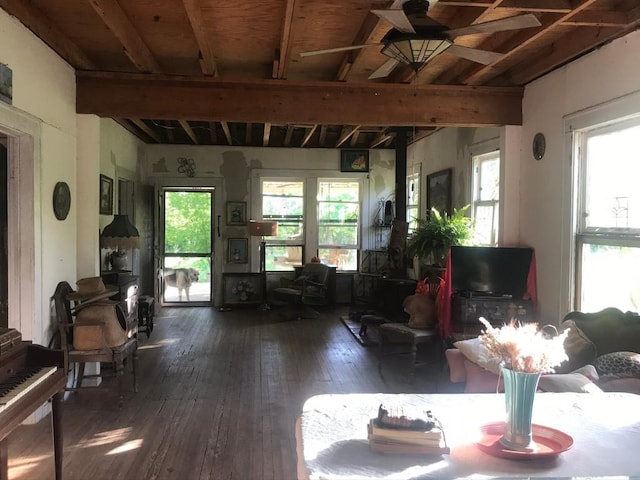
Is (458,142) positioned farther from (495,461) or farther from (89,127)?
(495,461)

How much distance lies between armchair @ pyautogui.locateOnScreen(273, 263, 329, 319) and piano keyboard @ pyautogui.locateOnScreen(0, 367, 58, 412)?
564 cm

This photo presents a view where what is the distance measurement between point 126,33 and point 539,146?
352 cm

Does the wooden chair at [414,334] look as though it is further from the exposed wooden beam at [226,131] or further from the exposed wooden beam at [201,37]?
the exposed wooden beam at [226,131]

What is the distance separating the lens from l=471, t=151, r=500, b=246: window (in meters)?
5.82

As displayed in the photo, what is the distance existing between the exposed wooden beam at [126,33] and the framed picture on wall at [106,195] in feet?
7.55

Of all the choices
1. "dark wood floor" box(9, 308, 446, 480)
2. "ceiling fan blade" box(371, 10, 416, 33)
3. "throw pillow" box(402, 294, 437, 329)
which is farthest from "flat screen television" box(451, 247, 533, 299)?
"ceiling fan blade" box(371, 10, 416, 33)

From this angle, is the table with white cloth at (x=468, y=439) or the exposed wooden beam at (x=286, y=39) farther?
the exposed wooden beam at (x=286, y=39)

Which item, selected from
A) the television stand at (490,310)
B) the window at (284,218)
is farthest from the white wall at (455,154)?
the window at (284,218)

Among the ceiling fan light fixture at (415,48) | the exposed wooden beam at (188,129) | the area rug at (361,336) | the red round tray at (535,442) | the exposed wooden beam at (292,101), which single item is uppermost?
the exposed wooden beam at (188,129)

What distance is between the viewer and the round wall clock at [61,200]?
4.11m

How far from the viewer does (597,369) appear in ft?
10.6

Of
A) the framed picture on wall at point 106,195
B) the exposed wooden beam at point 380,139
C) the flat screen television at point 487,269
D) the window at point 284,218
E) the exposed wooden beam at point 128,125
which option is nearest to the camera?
the flat screen television at point 487,269

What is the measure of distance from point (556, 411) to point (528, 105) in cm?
347

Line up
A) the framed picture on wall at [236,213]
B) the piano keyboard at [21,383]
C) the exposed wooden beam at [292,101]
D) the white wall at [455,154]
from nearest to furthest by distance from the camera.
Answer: the piano keyboard at [21,383] < the exposed wooden beam at [292,101] < the white wall at [455,154] < the framed picture on wall at [236,213]
